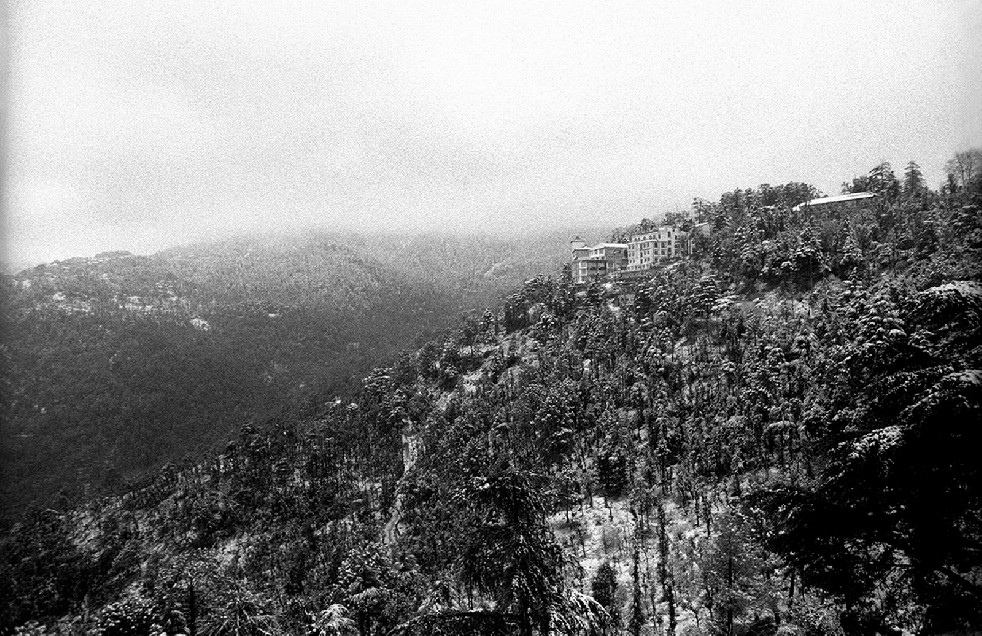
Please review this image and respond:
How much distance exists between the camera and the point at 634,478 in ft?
187

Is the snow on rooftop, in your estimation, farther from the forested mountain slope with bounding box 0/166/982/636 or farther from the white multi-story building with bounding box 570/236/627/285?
the white multi-story building with bounding box 570/236/627/285

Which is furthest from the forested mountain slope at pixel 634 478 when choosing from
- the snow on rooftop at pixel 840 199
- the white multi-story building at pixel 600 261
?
the white multi-story building at pixel 600 261

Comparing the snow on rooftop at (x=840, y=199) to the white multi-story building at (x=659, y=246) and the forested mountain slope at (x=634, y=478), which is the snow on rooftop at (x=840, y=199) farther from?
the white multi-story building at (x=659, y=246)

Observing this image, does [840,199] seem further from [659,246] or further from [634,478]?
[634,478]

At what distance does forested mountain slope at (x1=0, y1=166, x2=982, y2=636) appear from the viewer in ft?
26.9

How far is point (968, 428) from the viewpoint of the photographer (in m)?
7.28

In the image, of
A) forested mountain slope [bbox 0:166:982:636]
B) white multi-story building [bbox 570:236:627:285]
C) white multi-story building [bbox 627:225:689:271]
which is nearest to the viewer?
forested mountain slope [bbox 0:166:982:636]

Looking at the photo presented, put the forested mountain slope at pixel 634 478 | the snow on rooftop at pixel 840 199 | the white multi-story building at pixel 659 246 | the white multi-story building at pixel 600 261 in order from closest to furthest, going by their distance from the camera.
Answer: the forested mountain slope at pixel 634 478 < the snow on rooftop at pixel 840 199 < the white multi-story building at pixel 659 246 < the white multi-story building at pixel 600 261

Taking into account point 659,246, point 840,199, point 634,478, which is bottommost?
point 634,478

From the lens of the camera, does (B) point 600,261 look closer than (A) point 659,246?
No

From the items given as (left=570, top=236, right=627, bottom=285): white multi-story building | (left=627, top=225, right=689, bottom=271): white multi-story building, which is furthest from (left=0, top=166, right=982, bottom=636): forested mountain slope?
(left=570, top=236, right=627, bottom=285): white multi-story building

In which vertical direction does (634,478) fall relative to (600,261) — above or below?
below

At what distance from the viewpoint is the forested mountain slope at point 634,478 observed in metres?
8.19

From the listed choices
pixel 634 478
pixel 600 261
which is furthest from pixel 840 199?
pixel 634 478
